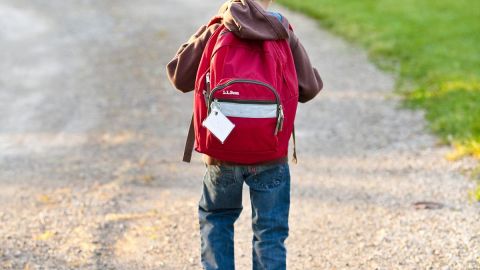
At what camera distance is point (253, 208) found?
3289 mm

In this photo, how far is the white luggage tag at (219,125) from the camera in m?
2.97

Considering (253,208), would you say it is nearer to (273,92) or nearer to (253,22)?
(273,92)

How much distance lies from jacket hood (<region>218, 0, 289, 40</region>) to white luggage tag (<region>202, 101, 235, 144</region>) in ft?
1.11

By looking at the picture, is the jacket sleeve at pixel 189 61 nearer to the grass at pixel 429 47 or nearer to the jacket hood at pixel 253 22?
the jacket hood at pixel 253 22

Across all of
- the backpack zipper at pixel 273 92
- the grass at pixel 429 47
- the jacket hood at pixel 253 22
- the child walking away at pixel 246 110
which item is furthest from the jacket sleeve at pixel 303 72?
the grass at pixel 429 47

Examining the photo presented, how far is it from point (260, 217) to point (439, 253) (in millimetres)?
1445

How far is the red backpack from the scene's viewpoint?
2.98 meters

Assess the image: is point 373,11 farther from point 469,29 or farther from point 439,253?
point 439,253

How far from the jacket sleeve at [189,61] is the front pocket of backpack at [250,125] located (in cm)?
28

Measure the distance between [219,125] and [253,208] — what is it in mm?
502

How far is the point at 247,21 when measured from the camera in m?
3.02

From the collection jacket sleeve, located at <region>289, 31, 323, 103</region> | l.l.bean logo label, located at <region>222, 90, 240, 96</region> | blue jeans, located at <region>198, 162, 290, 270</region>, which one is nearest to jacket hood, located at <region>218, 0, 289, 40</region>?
jacket sleeve, located at <region>289, 31, 323, 103</region>

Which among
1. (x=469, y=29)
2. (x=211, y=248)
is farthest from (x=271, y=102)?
(x=469, y=29)

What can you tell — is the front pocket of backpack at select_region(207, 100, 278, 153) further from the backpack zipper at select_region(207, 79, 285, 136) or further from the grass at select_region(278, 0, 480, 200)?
the grass at select_region(278, 0, 480, 200)
